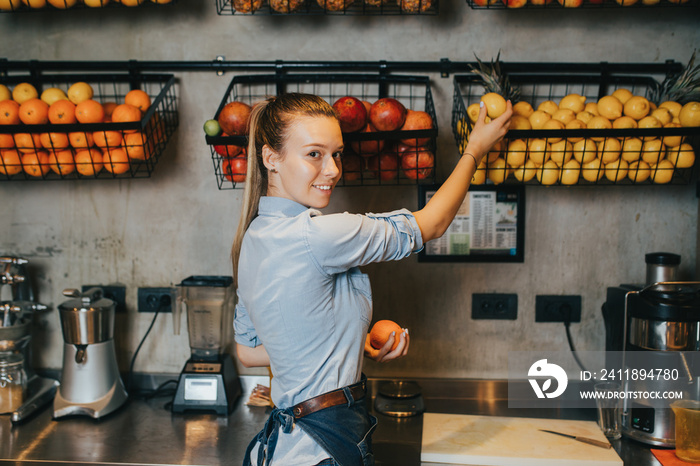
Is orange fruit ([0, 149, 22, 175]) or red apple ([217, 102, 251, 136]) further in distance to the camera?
orange fruit ([0, 149, 22, 175])

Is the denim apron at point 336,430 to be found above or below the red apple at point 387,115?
below

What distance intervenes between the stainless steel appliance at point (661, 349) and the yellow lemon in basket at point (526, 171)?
0.41m

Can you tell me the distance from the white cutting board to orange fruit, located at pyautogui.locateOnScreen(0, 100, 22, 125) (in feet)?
4.62

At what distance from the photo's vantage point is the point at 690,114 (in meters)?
1.44

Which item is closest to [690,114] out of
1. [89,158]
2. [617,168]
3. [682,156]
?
[682,156]

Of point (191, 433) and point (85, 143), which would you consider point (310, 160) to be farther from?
point (191, 433)

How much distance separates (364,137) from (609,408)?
0.99m

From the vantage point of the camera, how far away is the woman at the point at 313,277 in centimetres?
107

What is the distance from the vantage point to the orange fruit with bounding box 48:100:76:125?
1538 millimetres

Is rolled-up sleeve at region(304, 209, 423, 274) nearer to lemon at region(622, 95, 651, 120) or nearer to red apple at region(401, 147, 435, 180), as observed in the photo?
red apple at region(401, 147, 435, 180)

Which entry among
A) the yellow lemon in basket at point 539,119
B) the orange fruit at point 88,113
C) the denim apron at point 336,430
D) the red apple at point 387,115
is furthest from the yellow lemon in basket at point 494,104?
the orange fruit at point 88,113

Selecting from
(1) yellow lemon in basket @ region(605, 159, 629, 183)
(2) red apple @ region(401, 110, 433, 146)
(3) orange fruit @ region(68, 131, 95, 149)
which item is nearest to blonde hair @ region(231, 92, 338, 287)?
(2) red apple @ region(401, 110, 433, 146)

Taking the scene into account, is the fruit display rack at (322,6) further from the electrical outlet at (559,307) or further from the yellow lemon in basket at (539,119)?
the electrical outlet at (559,307)

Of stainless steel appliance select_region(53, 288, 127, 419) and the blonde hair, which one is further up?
the blonde hair
